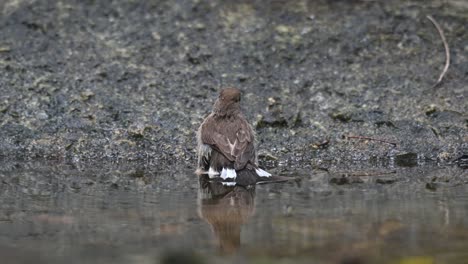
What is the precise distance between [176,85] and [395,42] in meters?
2.39

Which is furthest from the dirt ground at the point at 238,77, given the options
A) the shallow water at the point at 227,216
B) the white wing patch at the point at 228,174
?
the white wing patch at the point at 228,174

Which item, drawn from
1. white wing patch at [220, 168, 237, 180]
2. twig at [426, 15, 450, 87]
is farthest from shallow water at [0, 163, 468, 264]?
twig at [426, 15, 450, 87]

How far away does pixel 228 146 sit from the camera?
298 inches

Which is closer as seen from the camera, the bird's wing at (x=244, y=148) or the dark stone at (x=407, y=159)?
the bird's wing at (x=244, y=148)

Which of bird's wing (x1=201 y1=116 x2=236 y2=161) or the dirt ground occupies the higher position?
the dirt ground

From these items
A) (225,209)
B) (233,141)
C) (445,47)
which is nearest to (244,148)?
(233,141)

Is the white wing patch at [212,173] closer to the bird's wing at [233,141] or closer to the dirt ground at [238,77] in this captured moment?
the bird's wing at [233,141]

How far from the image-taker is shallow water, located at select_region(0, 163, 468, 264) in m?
4.67

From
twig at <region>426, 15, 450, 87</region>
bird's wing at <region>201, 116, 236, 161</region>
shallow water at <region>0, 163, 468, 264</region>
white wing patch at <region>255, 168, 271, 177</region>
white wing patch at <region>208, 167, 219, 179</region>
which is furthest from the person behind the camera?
twig at <region>426, 15, 450, 87</region>

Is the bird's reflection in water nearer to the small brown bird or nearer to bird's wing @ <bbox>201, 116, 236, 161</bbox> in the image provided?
the small brown bird

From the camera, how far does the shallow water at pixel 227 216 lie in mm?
4672

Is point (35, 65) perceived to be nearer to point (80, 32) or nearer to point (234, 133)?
point (80, 32)

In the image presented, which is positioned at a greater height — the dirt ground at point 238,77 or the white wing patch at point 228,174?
the dirt ground at point 238,77

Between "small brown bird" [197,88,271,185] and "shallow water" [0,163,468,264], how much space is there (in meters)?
0.21
